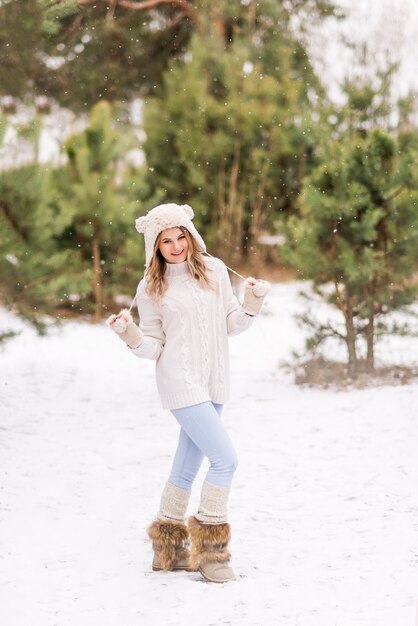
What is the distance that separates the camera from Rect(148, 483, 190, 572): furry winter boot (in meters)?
4.15

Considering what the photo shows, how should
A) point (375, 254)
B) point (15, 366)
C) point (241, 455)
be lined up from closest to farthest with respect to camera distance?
point (241, 455)
point (375, 254)
point (15, 366)

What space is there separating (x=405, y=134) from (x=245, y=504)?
626cm

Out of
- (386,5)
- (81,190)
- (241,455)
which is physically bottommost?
(241,455)

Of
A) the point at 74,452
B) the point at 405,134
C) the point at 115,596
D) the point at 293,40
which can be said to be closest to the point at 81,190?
the point at 405,134

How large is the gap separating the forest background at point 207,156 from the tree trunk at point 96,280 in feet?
0.10

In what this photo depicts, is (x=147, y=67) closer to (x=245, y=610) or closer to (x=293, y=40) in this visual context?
(x=293, y=40)

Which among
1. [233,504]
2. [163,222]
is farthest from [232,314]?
[233,504]

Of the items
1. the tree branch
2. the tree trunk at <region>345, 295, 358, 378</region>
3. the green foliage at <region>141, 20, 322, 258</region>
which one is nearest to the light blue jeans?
the tree trunk at <region>345, 295, 358, 378</region>

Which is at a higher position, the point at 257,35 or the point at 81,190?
the point at 257,35

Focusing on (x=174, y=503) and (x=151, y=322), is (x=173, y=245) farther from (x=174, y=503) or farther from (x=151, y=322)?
(x=174, y=503)

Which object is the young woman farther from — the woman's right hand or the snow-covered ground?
the snow-covered ground

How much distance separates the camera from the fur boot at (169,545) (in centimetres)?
415

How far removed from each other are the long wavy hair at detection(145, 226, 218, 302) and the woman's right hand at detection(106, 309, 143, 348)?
21cm

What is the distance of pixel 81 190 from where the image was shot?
40.8 ft
